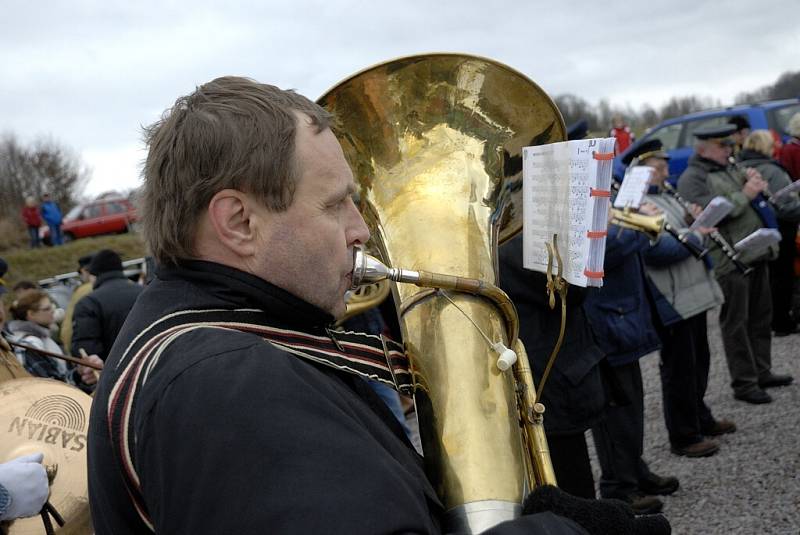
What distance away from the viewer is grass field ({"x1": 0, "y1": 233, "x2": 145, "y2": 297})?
18.8 meters

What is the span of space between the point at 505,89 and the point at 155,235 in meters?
1.17

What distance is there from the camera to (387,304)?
558cm

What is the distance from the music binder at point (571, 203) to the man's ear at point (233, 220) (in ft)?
2.77

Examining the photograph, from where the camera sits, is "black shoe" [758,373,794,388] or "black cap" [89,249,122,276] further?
"black shoe" [758,373,794,388]

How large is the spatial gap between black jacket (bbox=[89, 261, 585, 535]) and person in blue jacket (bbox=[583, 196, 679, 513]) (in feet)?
8.57

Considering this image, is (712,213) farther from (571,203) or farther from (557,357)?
(571,203)

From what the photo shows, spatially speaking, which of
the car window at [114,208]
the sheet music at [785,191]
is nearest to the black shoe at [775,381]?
the sheet music at [785,191]

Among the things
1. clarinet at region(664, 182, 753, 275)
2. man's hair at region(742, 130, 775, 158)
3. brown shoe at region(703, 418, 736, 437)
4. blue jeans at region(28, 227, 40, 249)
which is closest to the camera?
brown shoe at region(703, 418, 736, 437)

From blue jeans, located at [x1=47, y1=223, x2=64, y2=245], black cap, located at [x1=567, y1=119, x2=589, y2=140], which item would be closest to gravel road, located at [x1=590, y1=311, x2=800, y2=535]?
black cap, located at [x1=567, y1=119, x2=589, y2=140]

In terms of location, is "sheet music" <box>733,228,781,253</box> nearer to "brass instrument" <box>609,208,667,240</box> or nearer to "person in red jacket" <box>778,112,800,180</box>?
"brass instrument" <box>609,208,667,240</box>

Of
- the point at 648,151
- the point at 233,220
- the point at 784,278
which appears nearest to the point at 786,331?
the point at 784,278

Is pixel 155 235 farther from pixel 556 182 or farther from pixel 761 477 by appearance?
pixel 761 477

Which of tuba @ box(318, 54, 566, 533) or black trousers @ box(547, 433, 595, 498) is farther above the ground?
tuba @ box(318, 54, 566, 533)

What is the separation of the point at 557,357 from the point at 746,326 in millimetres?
2960
